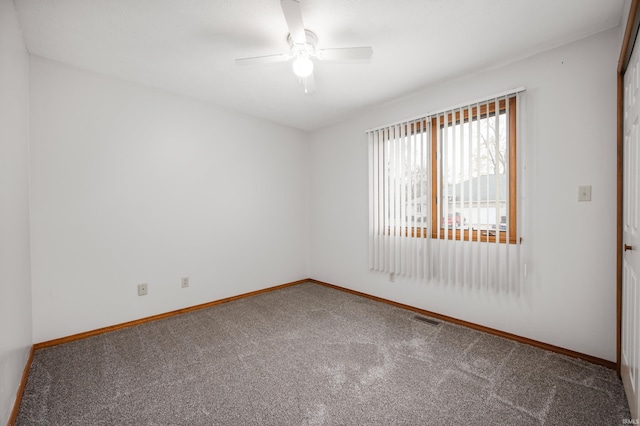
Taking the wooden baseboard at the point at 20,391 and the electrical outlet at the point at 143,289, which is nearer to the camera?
the wooden baseboard at the point at 20,391

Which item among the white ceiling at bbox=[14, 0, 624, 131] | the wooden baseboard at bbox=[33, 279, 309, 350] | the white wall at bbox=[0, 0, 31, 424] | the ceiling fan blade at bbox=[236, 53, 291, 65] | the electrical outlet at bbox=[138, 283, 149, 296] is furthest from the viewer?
the electrical outlet at bbox=[138, 283, 149, 296]

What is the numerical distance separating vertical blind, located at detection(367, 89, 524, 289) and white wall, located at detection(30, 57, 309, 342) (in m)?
1.60

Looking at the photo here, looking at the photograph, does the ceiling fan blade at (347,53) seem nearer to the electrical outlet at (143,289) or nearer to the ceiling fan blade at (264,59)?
the ceiling fan blade at (264,59)

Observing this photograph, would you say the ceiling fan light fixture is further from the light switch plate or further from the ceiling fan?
the light switch plate

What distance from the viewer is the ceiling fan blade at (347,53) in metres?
1.87

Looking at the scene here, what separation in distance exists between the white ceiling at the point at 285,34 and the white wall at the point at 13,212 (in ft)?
1.10

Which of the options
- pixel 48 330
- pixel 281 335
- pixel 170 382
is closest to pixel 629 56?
pixel 281 335

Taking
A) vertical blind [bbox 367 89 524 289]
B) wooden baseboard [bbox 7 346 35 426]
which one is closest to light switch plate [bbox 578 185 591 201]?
vertical blind [bbox 367 89 524 289]

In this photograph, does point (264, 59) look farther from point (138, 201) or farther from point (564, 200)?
point (564, 200)

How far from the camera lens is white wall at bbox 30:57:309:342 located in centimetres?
233

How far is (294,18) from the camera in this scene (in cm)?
160

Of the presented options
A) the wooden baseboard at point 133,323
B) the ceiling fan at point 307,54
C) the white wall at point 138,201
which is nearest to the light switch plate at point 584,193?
the ceiling fan at point 307,54

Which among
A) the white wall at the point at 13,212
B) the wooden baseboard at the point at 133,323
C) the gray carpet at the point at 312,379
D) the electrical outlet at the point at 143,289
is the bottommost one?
the gray carpet at the point at 312,379

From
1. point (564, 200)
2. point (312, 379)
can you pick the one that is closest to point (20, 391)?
point (312, 379)
